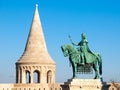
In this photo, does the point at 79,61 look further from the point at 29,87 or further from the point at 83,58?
the point at 29,87

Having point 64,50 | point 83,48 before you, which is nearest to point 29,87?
point 83,48

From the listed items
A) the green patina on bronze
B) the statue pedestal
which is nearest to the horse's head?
the green patina on bronze

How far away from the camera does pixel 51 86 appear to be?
3243 inches

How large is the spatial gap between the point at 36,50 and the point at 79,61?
39.2 m

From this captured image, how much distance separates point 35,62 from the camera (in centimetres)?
8144

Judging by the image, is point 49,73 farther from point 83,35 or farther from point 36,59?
point 83,35

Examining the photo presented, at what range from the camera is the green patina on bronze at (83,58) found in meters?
42.3

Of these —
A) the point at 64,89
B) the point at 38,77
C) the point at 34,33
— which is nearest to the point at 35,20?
the point at 34,33

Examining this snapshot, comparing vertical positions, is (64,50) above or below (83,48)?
below

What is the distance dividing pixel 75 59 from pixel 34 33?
41.1 m

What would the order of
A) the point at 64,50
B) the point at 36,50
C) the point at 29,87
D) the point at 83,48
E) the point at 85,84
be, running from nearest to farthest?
the point at 64,50
the point at 85,84
the point at 83,48
the point at 29,87
the point at 36,50

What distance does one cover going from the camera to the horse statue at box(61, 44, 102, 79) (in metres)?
42.3

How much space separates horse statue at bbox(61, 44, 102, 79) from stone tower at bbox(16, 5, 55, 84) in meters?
38.3

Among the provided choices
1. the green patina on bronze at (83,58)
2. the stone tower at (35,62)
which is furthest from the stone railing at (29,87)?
the green patina on bronze at (83,58)
